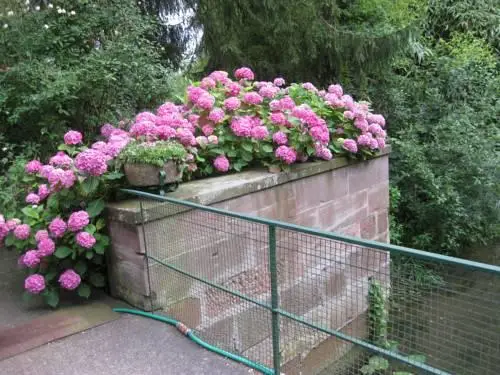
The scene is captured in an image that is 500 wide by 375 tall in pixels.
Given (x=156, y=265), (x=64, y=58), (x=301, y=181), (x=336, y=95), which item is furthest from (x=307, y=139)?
(x=64, y=58)

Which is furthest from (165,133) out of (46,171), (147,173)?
Result: (46,171)

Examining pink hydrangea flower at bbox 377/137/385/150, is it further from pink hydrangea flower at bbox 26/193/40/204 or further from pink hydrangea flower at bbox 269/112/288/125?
pink hydrangea flower at bbox 26/193/40/204

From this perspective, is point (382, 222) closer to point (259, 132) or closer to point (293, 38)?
point (259, 132)

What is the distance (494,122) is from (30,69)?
6708mm

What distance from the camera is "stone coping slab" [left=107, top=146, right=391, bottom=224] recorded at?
3.09 metres

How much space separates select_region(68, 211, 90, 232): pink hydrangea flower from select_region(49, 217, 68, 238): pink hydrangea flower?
5 centimetres

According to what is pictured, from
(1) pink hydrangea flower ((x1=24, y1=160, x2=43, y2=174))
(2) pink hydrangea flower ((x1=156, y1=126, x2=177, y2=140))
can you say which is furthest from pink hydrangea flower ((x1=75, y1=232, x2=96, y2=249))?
(2) pink hydrangea flower ((x1=156, y1=126, x2=177, y2=140))

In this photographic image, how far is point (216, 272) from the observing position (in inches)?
130

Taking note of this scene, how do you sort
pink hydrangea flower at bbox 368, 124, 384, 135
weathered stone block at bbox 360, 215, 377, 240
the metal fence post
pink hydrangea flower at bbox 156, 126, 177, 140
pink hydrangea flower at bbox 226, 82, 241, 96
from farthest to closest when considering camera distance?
1. weathered stone block at bbox 360, 215, 377, 240
2. pink hydrangea flower at bbox 368, 124, 384, 135
3. pink hydrangea flower at bbox 226, 82, 241, 96
4. pink hydrangea flower at bbox 156, 126, 177, 140
5. the metal fence post

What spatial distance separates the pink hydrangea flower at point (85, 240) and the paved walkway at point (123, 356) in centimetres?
53

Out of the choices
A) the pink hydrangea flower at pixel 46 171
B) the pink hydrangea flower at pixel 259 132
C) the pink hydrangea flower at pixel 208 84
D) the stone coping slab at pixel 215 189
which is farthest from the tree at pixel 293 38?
the pink hydrangea flower at pixel 46 171

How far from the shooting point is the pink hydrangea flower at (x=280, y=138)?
3.87 metres

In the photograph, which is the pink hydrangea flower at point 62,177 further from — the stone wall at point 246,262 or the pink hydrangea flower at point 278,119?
the pink hydrangea flower at point 278,119

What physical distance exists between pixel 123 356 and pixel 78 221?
93cm
